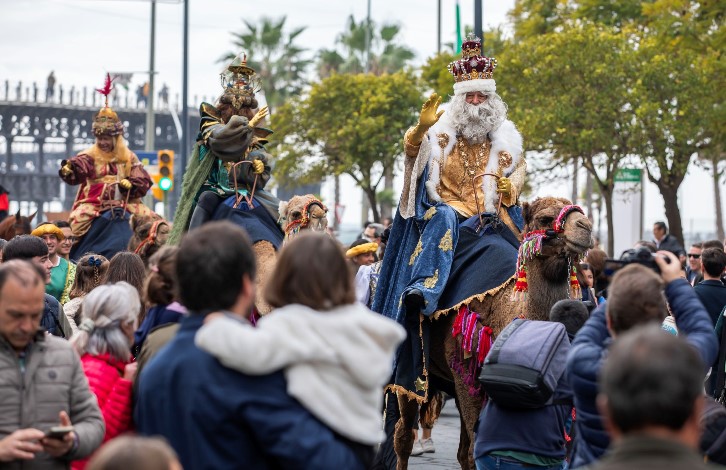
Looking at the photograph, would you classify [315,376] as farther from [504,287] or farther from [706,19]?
[706,19]

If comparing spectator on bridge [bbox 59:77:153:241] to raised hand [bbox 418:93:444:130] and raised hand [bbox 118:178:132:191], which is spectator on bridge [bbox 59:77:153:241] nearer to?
raised hand [bbox 118:178:132:191]

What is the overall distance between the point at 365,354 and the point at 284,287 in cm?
36

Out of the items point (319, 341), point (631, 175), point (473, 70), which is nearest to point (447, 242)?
point (473, 70)

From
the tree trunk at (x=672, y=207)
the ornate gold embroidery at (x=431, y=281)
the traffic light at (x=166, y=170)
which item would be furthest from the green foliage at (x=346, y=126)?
the ornate gold embroidery at (x=431, y=281)

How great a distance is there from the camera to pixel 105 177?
52.7 feet

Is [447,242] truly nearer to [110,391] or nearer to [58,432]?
[110,391]

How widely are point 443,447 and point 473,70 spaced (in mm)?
4266

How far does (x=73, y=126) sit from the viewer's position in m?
57.5

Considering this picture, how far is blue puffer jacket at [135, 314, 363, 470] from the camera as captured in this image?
4148 millimetres

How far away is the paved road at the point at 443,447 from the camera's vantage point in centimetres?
1195

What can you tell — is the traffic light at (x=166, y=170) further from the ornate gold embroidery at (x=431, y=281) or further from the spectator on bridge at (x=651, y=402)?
the spectator on bridge at (x=651, y=402)

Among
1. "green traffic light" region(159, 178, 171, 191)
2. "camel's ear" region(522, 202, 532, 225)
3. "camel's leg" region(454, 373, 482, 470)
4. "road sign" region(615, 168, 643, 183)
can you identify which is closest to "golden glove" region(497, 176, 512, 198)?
"camel's ear" region(522, 202, 532, 225)

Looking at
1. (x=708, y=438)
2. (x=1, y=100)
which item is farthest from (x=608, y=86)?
(x=1, y=100)

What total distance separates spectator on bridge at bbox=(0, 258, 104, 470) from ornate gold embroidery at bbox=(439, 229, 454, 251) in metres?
5.07
